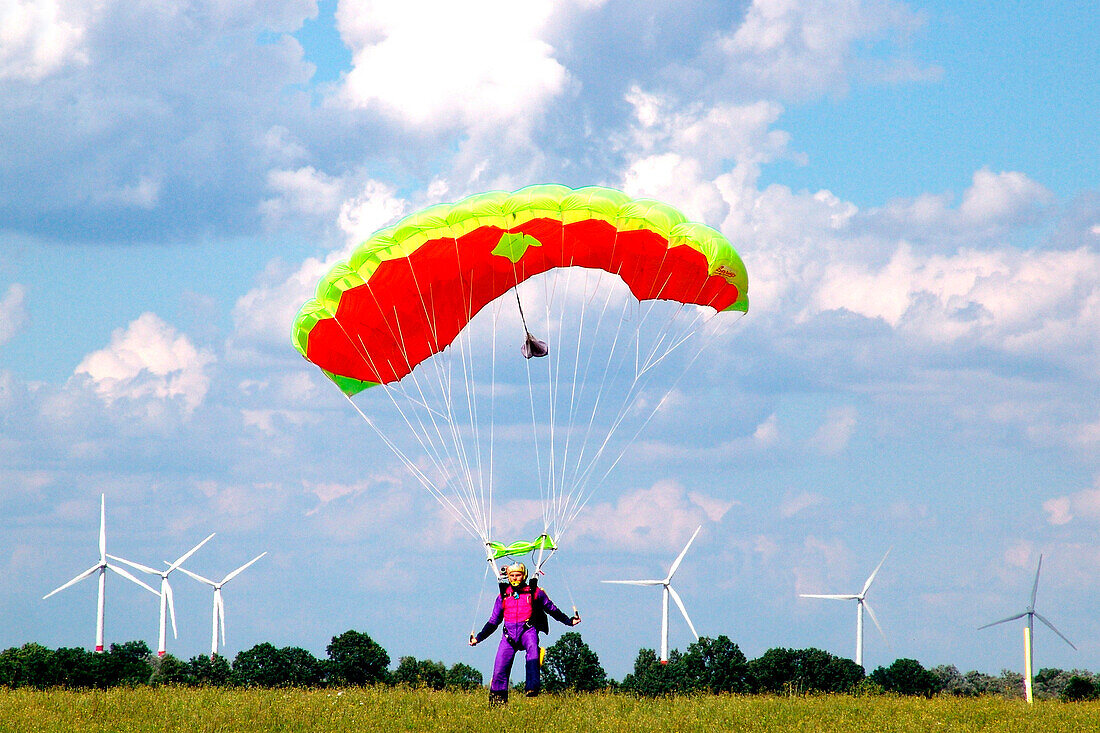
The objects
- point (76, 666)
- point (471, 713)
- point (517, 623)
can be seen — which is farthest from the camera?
point (76, 666)

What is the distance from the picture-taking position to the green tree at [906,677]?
104 ft

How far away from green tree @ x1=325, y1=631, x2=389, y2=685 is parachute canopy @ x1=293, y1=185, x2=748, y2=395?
11331 millimetres

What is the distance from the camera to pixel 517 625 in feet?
69.2

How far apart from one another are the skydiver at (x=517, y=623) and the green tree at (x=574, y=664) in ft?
35.0

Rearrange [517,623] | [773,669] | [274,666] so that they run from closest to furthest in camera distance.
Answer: [517,623], [773,669], [274,666]

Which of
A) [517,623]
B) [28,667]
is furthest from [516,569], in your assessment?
[28,667]

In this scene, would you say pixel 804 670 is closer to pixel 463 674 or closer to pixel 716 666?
pixel 716 666

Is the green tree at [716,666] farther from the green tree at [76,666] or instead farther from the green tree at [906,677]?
the green tree at [76,666]

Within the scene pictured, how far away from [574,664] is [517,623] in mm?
11907

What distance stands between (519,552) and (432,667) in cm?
1737

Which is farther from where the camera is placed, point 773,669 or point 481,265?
point 773,669

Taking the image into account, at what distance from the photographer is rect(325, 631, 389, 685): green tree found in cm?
3322

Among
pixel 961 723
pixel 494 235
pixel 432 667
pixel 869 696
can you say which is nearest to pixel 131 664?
pixel 432 667

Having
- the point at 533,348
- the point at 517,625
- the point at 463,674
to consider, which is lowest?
the point at 463,674
